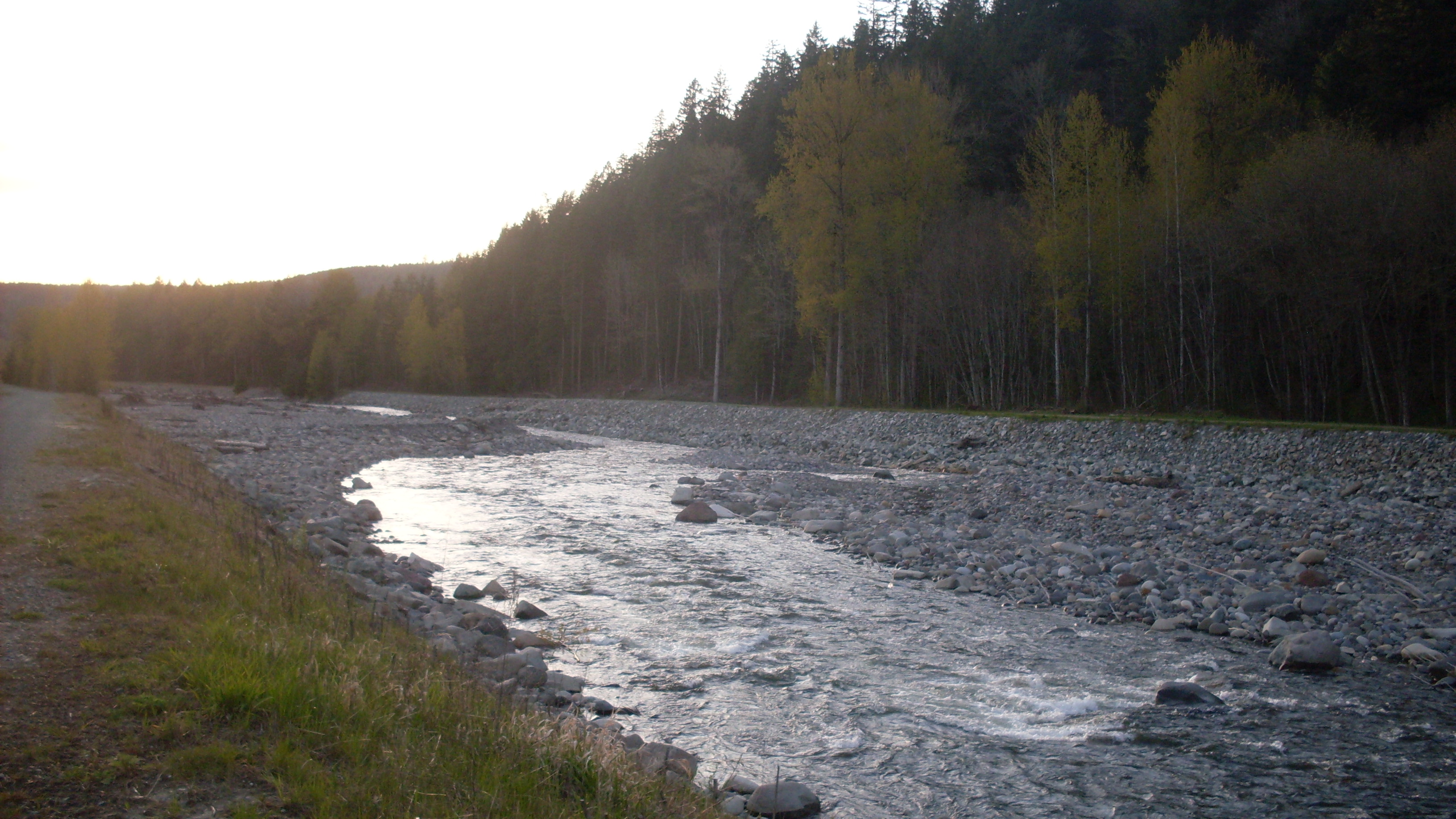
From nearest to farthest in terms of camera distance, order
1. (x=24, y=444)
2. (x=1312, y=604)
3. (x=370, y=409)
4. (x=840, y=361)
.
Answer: (x=1312, y=604) < (x=24, y=444) < (x=840, y=361) < (x=370, y=409)

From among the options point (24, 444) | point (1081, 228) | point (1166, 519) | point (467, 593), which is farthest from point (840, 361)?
point (24, 444)

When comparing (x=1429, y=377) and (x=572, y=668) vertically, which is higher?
(x=1429, y=377)

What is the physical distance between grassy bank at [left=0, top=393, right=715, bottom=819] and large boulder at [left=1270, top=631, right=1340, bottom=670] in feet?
18.5

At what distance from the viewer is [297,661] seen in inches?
174

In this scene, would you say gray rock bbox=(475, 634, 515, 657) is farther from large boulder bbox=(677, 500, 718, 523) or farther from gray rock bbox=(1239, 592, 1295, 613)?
gray rock bbox=(1239, 592, 1295, 613)

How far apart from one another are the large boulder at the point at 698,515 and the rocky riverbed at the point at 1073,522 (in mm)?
729

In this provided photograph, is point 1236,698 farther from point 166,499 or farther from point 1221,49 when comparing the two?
point 1221,49

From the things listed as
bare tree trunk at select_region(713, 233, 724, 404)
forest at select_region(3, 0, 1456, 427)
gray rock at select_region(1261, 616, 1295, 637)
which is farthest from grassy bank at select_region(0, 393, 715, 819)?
bare tree trunk at select_region(713, 233, 724, 404)

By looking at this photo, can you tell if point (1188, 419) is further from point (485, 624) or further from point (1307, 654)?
point (485, 624)

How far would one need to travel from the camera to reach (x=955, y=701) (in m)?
6.14

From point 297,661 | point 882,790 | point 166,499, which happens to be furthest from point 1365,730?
point 166,499

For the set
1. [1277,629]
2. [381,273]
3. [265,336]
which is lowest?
[1277,629]

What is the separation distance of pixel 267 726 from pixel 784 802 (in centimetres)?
267

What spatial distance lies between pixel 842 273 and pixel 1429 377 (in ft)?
58.1
